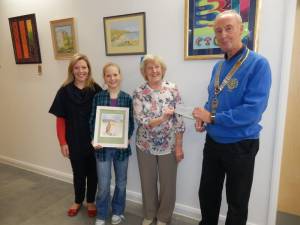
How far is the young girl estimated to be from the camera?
1.90m

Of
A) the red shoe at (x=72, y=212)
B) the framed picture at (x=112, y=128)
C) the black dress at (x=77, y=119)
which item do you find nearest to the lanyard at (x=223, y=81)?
the framed picture at (x=112, y=128)

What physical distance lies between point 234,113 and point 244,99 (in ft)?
0.30

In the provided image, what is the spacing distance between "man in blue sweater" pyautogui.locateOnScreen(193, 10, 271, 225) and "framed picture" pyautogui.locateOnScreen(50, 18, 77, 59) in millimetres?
1566

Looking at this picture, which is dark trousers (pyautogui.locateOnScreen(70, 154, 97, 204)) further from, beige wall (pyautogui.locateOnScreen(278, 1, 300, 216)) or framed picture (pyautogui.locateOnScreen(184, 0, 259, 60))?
beige wall (pyautogui.locateOnScreen(278, 1, 300, 216))

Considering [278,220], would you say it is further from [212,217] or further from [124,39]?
[124,39]

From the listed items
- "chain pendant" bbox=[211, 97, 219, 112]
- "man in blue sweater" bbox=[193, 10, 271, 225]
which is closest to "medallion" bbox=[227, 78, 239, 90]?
"man in blue sweater" bbox=[193, 10, 271, 225]

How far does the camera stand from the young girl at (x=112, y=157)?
190 cm

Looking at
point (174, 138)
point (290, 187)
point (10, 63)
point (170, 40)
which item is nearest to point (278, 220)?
point (290, 187)

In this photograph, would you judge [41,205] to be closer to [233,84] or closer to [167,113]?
[167,113]

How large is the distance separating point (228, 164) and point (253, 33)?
0.89m

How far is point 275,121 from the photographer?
1747 mm

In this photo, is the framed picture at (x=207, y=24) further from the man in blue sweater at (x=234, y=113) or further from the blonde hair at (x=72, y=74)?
the blonde hair at (x=72, y=74)

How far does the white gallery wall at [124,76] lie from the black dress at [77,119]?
0.43m

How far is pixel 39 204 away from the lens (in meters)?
2.50
